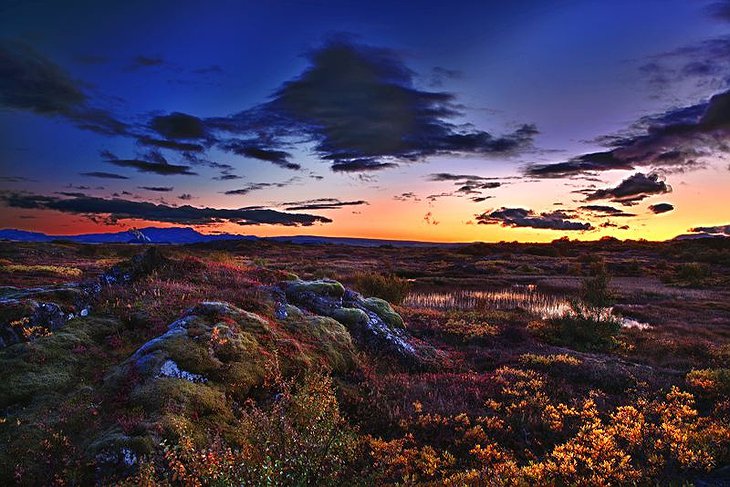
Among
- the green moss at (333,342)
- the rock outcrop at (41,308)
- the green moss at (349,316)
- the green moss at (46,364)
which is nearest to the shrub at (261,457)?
the green moss at (46,364)

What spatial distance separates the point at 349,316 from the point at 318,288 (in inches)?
95.9

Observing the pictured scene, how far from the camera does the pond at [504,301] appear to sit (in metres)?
33.7

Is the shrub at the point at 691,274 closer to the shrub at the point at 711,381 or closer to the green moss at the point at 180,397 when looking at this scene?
the shrub at the point at 711,381

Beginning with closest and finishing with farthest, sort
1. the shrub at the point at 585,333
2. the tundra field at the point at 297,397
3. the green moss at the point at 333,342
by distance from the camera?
the tundra field at the point at 297,397 < the green moss at the point at 333,342 < the shrub at the point at 585,333

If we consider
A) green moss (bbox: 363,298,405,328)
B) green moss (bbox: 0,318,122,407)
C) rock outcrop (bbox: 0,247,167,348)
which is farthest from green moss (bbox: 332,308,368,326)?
green moss (bbox: 0,318,122,407)

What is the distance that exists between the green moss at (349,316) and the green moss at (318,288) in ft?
5.57

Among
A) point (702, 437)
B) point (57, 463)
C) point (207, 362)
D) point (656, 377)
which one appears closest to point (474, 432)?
point (702, 437)

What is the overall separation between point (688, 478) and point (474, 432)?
4.06 metres

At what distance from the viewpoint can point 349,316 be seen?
16953 mm

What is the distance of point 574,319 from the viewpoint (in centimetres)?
2414

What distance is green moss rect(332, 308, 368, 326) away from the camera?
55.0ft

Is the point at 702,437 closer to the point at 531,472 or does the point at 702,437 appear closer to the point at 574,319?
the point at 531,472

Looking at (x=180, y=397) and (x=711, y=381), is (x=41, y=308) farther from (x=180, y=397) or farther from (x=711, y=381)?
(x=711, y=381)

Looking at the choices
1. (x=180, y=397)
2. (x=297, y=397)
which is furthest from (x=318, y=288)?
(x=180, y=397)
